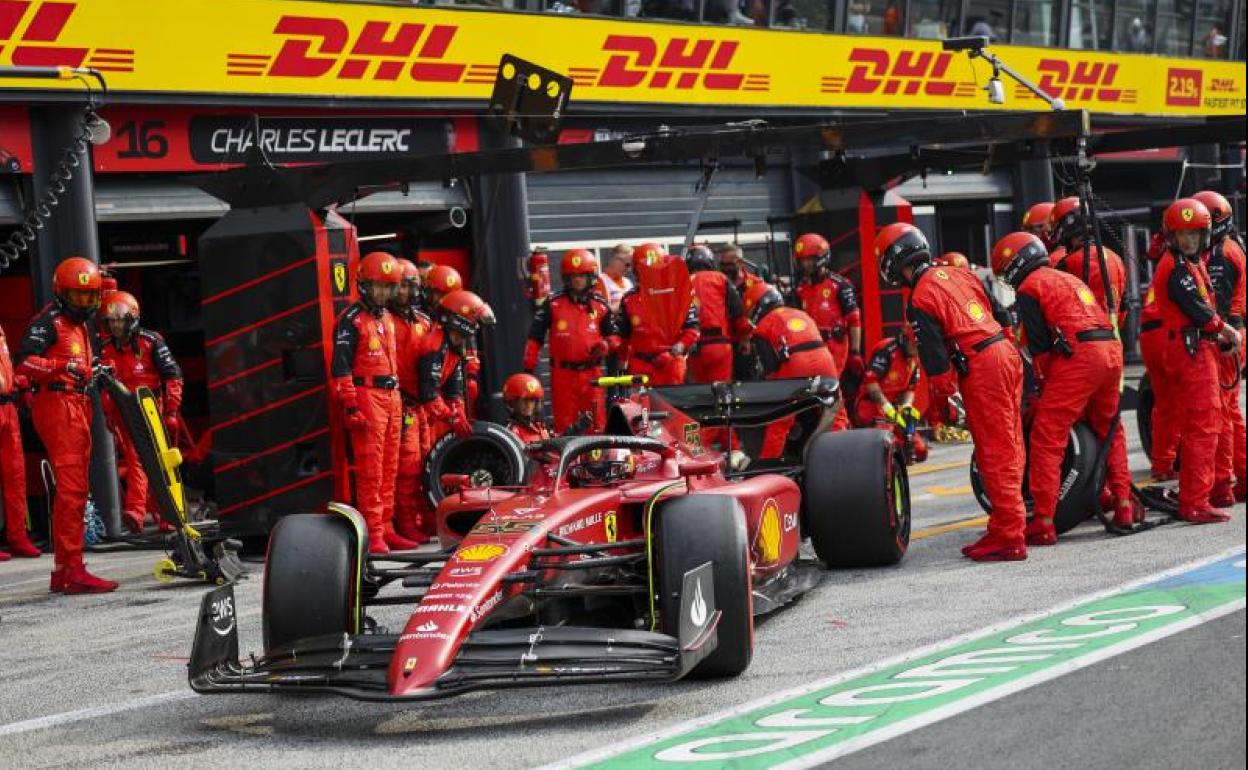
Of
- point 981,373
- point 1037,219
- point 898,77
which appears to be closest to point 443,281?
point 1037,219

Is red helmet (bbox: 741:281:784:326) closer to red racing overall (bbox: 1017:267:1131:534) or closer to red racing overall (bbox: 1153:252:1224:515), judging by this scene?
red racing overall (bbox: 1153:252:1224:515)

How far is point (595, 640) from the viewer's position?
6848mm

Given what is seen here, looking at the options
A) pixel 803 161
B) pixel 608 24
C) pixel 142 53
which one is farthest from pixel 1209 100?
pixel 142 53

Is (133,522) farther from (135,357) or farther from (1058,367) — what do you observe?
(1058,367)

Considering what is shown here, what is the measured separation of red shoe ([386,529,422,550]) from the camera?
13375 mm

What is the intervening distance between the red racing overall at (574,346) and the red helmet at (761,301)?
121cm

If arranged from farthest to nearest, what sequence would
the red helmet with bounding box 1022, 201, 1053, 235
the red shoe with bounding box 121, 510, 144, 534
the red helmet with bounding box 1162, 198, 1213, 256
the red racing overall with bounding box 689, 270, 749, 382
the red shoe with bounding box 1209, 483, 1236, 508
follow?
1. the red racing overall with bounding box 689, 270, 749, 382
2. the red shoe with bounding box 121, 510, 144, 534
3. the red helmet with bounding box 1022, 201, 1053, 235
4. the red shoe with bounding box 1209, 483, 1236, 508
5. the red helmet with bounding box 1162, 198, 1213, 256

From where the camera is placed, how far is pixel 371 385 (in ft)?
42.1

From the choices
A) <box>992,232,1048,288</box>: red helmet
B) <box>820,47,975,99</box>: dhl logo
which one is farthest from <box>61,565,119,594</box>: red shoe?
<box>820,47,975,99</box>: dhl logo

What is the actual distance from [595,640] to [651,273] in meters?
8.79

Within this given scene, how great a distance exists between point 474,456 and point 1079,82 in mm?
16198

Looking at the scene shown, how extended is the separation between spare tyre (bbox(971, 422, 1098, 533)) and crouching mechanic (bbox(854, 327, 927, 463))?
395 cm

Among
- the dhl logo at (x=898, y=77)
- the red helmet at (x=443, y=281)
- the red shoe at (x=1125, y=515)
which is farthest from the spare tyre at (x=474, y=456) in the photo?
the dhl logo at (x=898, y=77)

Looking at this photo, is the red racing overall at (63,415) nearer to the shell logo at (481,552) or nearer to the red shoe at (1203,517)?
the shell logo at (481,552)
